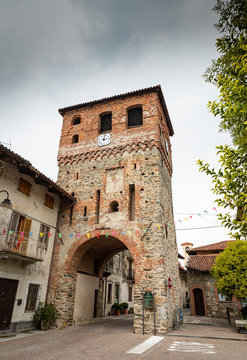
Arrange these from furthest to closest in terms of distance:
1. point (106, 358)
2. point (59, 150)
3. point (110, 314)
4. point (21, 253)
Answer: point (110, 314)
point (59, 150)
point (21, 253)
point (106, 358)

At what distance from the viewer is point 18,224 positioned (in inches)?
455

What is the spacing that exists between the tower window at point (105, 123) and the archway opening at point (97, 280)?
749 centimetres

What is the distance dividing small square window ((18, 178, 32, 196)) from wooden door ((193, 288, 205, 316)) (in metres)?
16.3

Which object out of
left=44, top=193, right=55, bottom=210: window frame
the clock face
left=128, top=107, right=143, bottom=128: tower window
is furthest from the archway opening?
left=128, top=107, right=143, bottom=128: tower window

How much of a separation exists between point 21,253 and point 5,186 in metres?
3.03

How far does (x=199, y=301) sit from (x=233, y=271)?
923 cm

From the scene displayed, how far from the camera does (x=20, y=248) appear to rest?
10.9m

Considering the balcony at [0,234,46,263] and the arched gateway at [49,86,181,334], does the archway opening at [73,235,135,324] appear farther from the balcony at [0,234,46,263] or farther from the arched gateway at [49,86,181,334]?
the balcony at [0,234,46,263]

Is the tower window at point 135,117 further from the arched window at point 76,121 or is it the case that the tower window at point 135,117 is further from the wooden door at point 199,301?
the wooden door at point 199,301

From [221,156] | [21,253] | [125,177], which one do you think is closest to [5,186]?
[21,253]

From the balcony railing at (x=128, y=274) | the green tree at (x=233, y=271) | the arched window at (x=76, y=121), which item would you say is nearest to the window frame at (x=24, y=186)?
the arched window at (x=76, y=121)

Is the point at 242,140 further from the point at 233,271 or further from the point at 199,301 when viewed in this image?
the point at 199,301

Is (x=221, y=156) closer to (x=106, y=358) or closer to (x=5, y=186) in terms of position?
(x=106, y=358)

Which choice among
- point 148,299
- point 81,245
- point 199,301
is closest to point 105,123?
point 81,245
